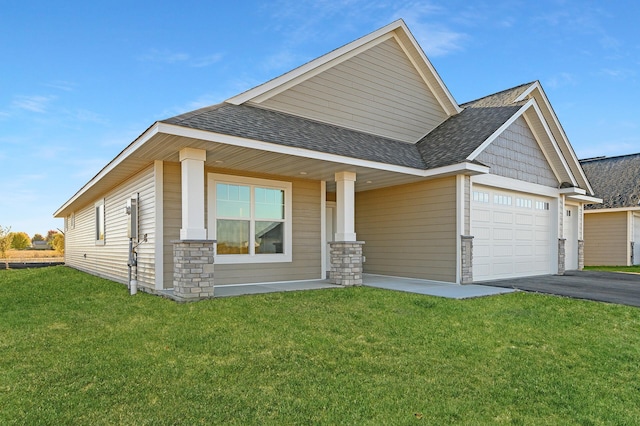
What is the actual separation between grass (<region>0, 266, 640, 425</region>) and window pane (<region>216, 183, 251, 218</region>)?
273cm

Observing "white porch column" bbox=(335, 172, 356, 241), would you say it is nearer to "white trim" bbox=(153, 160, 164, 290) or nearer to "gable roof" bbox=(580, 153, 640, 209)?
"white trim" bbox=(153, 160, 164, 290)

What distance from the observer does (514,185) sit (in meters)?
11.6

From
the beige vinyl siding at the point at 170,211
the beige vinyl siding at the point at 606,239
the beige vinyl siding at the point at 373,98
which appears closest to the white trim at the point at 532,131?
the beige vinyl siding at the point at 373,98

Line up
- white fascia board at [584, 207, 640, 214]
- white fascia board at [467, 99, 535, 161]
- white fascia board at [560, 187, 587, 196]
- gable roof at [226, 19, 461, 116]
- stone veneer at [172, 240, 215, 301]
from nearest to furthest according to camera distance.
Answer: stone veneer at [172, 240, 215, 301] < gable roof at [226, 19, 461, 116] < white fascia board at [467, 99, 535, 161] < white fascia board at [560, 187, 587, 196] < white fascia board at [584, 207, 640, 214]

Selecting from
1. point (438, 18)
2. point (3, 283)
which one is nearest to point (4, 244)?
point (3, 283)

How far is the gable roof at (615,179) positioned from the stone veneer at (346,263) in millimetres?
14903

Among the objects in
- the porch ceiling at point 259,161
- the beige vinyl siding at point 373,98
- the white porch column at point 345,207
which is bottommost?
the white porch column at point 345,207

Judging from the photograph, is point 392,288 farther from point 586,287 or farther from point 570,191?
point 570,191

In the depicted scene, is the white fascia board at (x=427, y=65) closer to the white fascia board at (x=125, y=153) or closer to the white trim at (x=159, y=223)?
the white trim at (x=159, y=223)

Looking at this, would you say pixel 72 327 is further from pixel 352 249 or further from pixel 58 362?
pixel 352 249

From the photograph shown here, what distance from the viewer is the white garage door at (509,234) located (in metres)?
10.7

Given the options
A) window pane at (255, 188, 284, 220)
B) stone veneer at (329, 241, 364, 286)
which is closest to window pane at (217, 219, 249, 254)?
window pane at (255, 188, 284, 220)

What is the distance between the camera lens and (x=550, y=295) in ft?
27.4

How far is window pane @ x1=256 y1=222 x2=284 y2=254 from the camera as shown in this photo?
9688 millimetres
